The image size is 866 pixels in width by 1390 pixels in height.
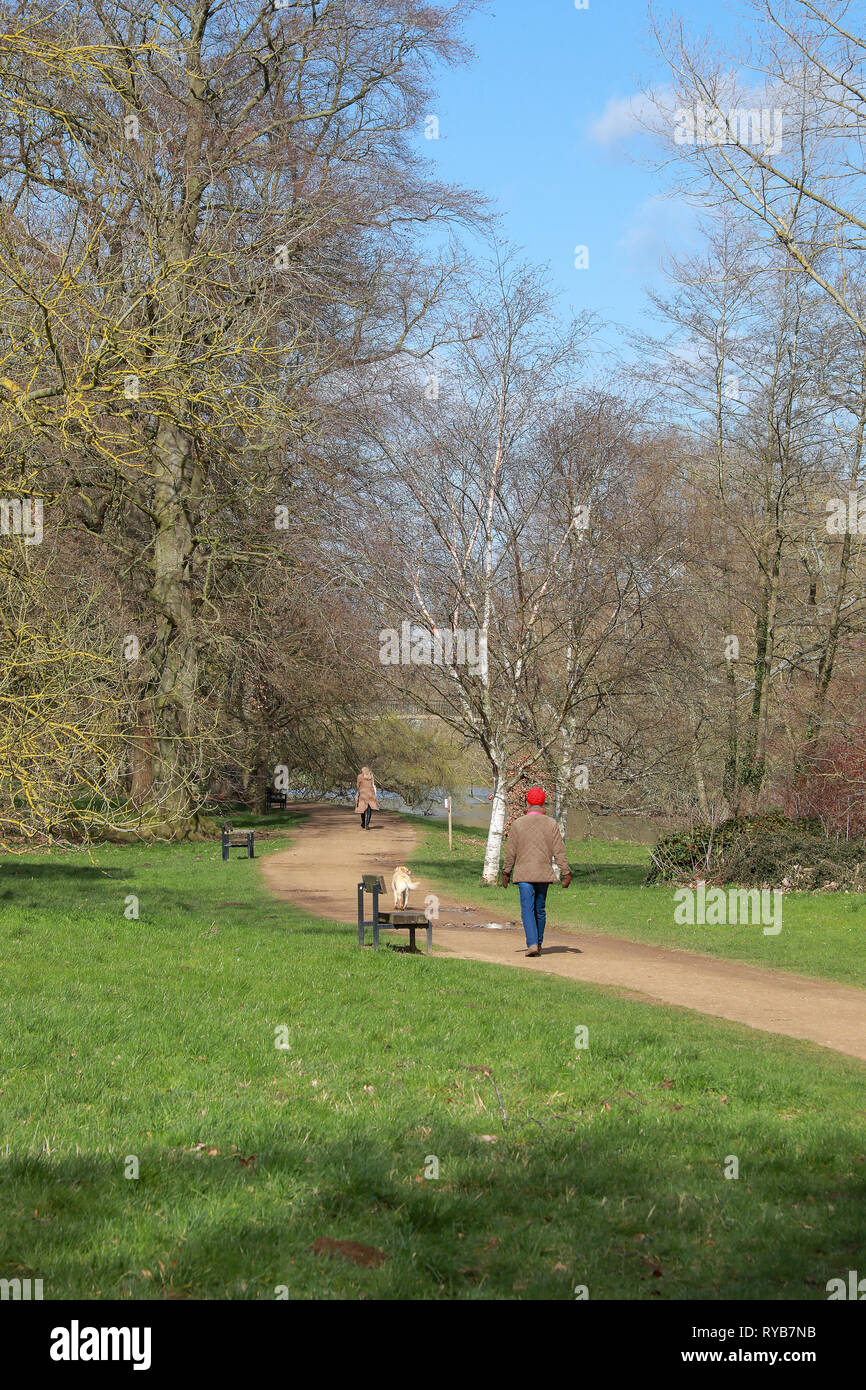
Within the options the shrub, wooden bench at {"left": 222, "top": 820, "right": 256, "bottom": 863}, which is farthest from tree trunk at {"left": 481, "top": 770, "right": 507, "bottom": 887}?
wooden bench at {"left": 222, "top": 820, "right": 256, "bottom": 863}

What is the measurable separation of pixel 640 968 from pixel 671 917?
4.90 meters

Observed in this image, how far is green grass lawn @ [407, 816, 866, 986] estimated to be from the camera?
15.0 m

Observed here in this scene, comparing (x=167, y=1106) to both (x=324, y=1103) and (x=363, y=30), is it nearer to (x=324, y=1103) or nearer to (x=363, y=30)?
(x=324, y=1103)

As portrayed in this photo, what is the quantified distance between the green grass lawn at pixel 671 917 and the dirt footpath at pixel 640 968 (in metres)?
0.52

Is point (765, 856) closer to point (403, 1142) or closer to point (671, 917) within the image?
point (671, 917)

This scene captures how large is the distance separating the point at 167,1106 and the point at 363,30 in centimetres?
2642

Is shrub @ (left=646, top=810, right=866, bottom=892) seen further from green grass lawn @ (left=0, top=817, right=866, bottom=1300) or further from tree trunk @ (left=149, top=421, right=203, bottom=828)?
tree trunk @ (left=149, top=421, right=203, bottom=828)

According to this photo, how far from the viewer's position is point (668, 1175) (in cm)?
566

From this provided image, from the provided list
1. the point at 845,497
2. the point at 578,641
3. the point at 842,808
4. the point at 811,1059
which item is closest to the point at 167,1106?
the point at 811,1059

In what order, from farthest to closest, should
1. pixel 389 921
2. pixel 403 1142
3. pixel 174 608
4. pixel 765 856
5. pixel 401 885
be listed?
pixel 174 608, pixel 765 856, pixel 401 885, pixel 389 921, pixel 403 1142

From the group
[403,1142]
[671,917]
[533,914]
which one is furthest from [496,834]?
[403,1142]

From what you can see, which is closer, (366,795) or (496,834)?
(496,834)

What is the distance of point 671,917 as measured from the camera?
1828 centimetres
